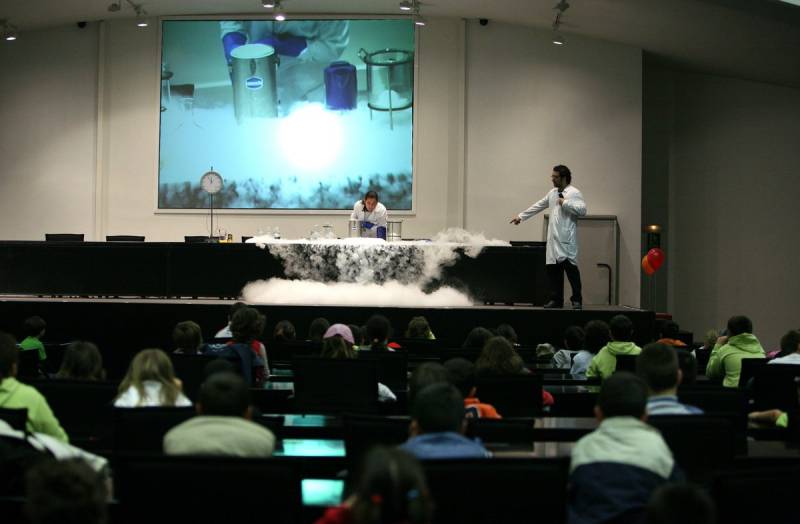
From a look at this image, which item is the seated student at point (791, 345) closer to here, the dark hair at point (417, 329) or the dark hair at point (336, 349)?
the dark hair at point (417, 329)

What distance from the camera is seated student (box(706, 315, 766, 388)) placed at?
7281 mm

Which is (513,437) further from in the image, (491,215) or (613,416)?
(491,215)

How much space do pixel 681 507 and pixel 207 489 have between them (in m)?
1.17

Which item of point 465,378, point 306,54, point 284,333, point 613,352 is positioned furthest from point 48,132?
point 465,378

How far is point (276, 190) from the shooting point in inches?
602

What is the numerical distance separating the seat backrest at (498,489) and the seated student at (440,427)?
21 centimetres

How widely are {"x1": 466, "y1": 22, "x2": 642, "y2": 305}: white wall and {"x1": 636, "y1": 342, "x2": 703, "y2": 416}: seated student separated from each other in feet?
36.4

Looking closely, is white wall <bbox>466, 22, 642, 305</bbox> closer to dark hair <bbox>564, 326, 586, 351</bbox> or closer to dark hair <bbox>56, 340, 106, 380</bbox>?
dark hair <bbox>564, 326, 586, 351</bbox>

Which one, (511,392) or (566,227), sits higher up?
(566,227)

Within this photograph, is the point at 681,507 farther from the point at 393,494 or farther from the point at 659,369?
the point at 659,369

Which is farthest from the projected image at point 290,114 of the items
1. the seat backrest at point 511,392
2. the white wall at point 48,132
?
the seat backrest at point 511,392

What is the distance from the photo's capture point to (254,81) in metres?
15.4

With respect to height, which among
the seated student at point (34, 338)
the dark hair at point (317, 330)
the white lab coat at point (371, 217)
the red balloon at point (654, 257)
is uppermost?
the white lab coat at point (371, 217)

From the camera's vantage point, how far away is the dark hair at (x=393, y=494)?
6.14 ft
